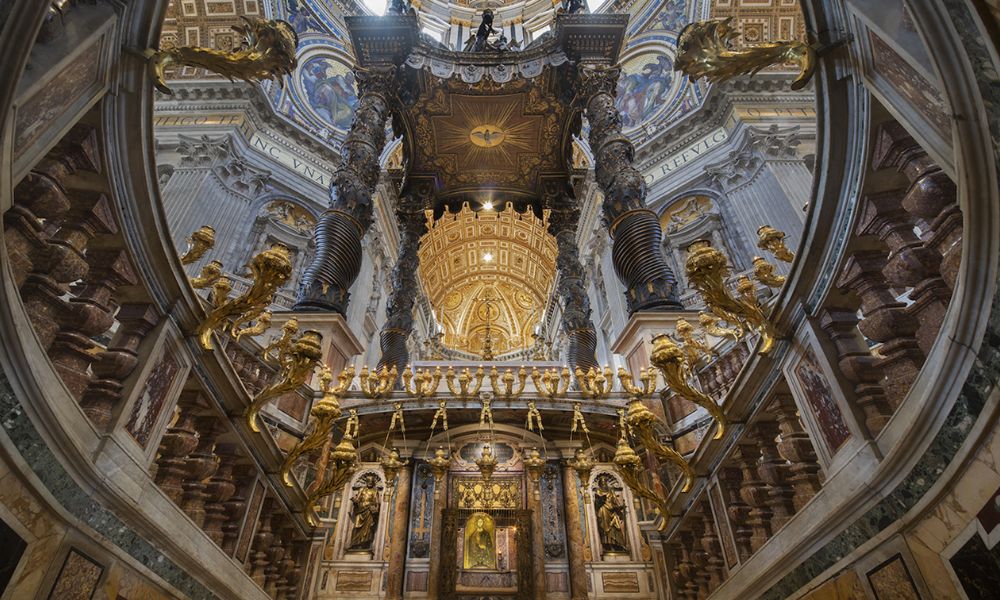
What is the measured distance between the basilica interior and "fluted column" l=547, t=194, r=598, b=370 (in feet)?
0.30

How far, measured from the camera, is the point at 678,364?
351 centimetres

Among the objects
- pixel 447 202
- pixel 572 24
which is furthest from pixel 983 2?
pixel 447 202

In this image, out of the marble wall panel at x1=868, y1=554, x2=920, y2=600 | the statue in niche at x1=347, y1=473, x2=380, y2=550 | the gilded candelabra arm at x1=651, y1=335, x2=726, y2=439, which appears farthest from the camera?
the statue in niche at x1=347, y1=473, x2=380, y2=550

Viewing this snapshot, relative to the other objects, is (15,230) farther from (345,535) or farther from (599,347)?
(599,347)

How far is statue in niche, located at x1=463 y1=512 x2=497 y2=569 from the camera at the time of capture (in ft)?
22.0

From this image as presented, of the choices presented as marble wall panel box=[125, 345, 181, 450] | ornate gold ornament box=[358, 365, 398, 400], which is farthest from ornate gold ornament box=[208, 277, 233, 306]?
ornate gold ornament box=[358, 365, 398, 400]

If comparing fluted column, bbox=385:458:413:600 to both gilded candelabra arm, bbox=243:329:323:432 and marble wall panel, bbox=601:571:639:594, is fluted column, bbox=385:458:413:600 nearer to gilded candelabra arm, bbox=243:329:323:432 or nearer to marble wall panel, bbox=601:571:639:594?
marble wall panel, bbox=601:571:639:594

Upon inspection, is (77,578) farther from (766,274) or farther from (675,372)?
(766,274)

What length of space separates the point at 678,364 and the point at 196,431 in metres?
3.42

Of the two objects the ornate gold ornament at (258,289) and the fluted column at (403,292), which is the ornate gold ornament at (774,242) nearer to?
the ornate gold ornament at (258,289)

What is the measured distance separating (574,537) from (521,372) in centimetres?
238

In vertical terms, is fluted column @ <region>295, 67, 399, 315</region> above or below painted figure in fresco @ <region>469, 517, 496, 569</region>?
above

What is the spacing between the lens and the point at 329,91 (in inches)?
736

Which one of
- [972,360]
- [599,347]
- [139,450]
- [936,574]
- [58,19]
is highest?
[599,347]
